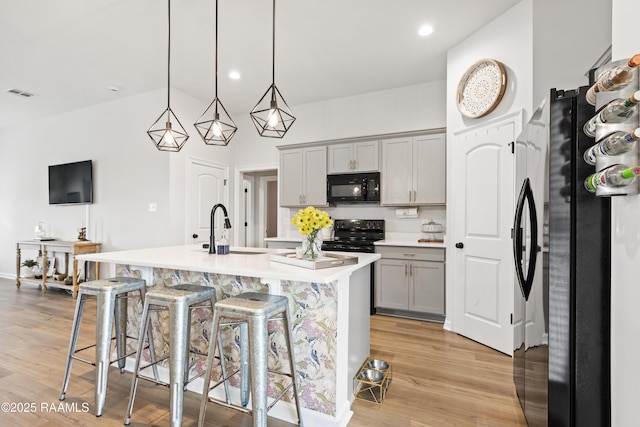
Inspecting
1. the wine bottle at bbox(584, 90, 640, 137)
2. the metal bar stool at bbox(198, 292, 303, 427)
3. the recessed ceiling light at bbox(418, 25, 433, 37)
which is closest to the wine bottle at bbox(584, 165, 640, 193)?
Answer: the wine bottle at bbox(584, 90, 640, 137)

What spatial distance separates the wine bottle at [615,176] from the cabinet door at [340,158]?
131 inches

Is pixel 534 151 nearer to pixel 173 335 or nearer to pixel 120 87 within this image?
pixel 173 335

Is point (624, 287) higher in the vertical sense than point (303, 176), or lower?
lower

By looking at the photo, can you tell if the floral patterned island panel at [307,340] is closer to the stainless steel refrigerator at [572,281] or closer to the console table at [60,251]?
the stainless steel refrigerator at [572,281]

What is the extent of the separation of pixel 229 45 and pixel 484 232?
317 centimetres

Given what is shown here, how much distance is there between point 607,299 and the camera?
115 centimetres

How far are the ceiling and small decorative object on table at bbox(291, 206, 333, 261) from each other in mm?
1946

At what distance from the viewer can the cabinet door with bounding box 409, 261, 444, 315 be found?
3.45 m

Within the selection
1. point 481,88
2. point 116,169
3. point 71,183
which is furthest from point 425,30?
point 71,183

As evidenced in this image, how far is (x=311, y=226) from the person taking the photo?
1.76 m

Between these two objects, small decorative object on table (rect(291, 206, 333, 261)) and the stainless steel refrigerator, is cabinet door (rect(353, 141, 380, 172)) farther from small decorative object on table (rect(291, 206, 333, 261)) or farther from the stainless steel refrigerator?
the stainless steel refrigerator

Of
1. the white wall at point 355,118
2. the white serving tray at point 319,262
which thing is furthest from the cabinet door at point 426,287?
the white serving tray at point 319,262

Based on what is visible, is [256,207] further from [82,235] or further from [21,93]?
[21,93]

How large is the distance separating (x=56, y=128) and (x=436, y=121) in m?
6.14
